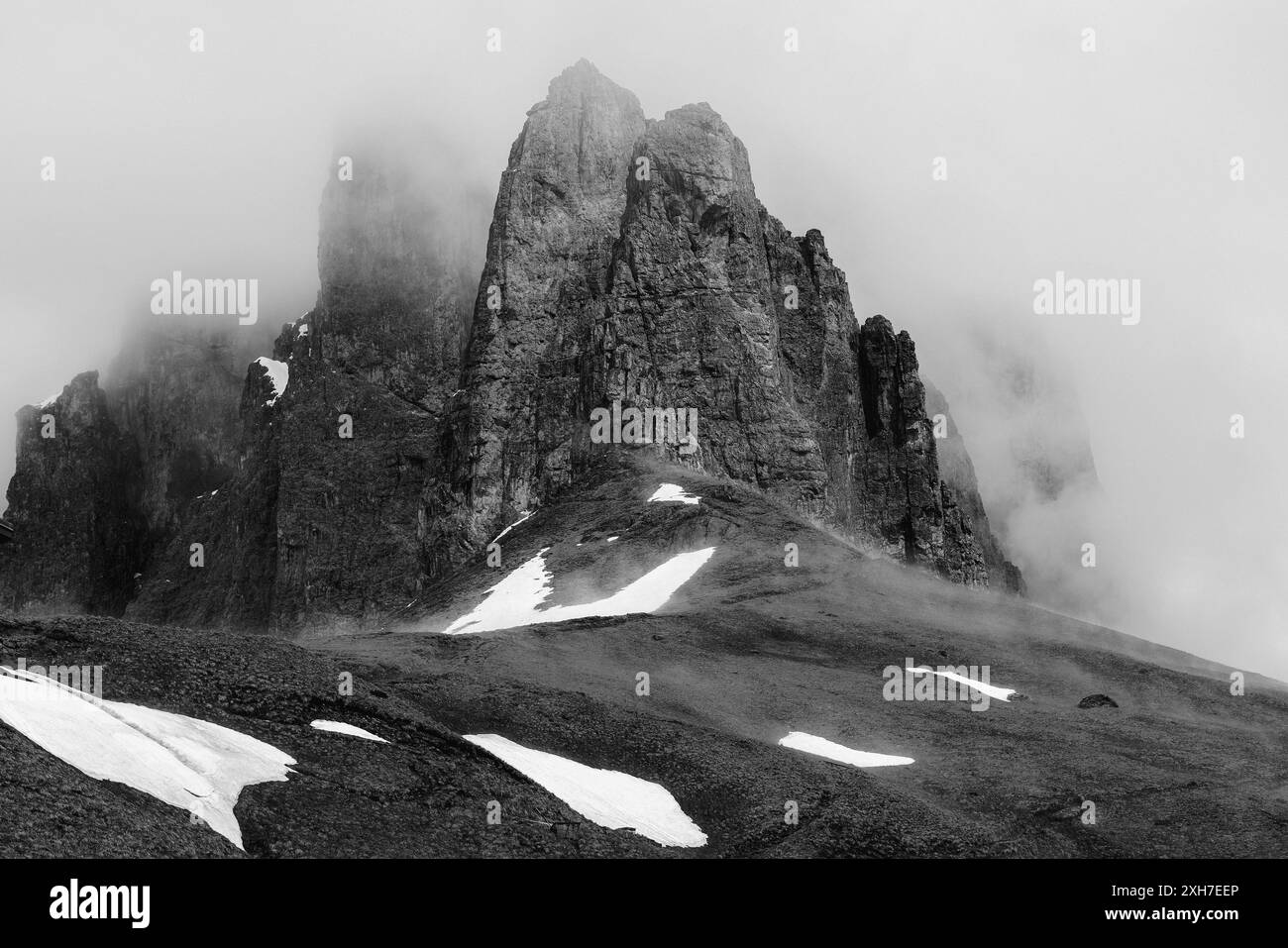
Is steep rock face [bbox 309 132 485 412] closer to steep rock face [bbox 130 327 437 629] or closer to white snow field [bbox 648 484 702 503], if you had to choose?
steep rock face [bbox 130 327 437 629]

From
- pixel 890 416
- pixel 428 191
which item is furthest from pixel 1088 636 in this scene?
pixel 428 191

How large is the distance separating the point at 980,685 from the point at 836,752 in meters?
15.5

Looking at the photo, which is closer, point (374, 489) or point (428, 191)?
point (374, 489)

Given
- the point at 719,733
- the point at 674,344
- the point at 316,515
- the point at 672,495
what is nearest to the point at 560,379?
the point at 674,344

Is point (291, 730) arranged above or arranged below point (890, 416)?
below

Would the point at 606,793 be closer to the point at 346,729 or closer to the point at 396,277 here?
the point at 346,729

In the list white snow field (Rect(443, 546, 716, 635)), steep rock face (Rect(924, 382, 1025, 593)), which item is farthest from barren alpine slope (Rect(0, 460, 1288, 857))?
steep rock face (Rect(924, 382, 1025, 593))

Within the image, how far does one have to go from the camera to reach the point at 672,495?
106m

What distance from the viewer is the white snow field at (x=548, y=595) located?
80000mm

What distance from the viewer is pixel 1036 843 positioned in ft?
130

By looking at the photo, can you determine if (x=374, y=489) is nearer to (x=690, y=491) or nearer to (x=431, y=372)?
(x=431, y=372)

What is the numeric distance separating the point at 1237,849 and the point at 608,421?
87048 millimetres
